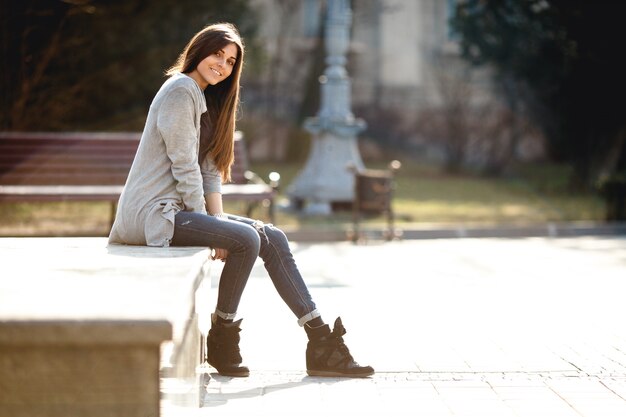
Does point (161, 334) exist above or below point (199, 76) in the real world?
below

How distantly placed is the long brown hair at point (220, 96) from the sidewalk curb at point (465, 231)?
7497 millimetres

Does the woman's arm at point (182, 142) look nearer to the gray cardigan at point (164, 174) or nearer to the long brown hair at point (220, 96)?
the gray cardigan at point (164, 174)

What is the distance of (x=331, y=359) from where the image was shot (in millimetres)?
5707

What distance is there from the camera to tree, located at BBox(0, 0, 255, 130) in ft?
51.9

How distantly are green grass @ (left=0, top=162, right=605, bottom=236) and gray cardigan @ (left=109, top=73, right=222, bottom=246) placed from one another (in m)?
8.39

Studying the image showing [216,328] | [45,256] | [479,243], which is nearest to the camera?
[45,256]

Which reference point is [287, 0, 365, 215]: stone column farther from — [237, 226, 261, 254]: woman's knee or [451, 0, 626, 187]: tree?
[237, 226, 261, 254]: woman's knee

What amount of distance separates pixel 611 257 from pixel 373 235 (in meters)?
3.22

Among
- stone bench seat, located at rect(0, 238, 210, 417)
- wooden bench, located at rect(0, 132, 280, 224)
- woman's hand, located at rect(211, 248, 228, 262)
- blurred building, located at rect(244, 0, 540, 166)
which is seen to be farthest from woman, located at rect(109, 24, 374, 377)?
blurred building, located at rect(244, 0, 540, 166)

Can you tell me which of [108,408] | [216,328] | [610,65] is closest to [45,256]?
[216,328]

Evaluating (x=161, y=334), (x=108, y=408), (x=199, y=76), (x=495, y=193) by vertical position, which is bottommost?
(x=495, y=193)

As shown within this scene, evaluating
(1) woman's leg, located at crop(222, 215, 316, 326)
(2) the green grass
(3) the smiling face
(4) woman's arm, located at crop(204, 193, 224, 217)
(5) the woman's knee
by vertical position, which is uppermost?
(3) the smiling face

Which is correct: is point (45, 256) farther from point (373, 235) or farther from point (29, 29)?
point (29, 29)

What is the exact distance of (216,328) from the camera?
5.71 metres
